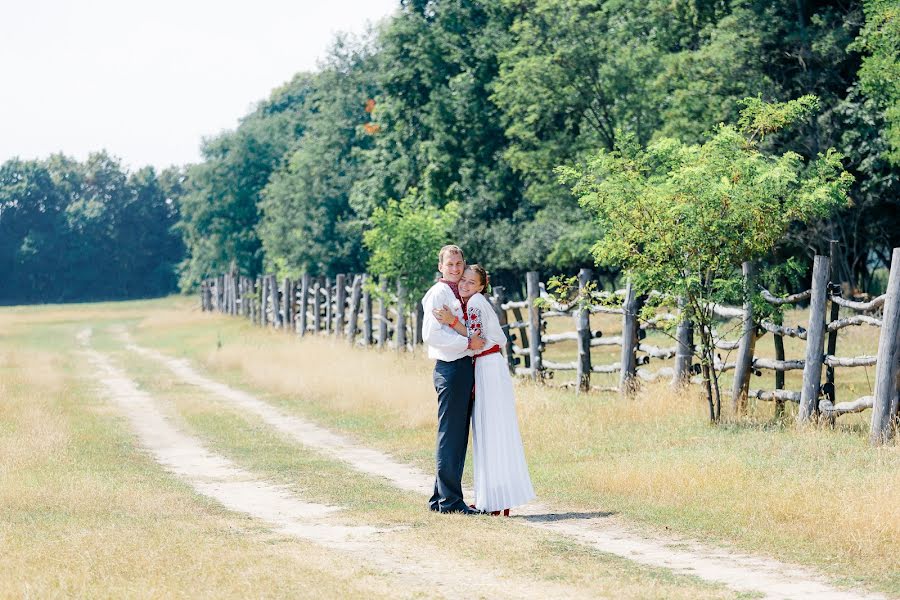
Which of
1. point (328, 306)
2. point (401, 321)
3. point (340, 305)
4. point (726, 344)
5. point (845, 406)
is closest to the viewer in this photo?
point (845, 406)

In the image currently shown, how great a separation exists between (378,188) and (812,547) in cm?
3764

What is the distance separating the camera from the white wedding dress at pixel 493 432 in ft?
31.4

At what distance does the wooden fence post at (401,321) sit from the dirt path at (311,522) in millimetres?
8821

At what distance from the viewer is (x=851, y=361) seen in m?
12.9

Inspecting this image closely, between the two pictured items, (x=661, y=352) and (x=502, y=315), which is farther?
(x=502, y=315)

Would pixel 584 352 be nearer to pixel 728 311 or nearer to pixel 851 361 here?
pixel 728 311

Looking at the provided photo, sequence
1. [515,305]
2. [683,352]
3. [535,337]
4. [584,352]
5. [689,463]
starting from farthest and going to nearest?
[515,305] → [535,337] → [584,352] → [683,352] → [689,463]

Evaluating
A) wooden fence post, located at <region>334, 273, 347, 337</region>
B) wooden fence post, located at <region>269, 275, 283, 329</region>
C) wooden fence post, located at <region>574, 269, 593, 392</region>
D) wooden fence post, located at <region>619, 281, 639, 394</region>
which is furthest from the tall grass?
Result: wooden fence post, located at <region>269, 275, 283, 329</region>

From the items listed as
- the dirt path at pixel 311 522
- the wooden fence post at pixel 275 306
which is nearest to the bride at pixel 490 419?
the dirt path at pixel 311 522

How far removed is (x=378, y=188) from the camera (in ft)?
148

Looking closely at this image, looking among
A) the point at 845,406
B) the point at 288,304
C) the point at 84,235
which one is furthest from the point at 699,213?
the point at 84,235

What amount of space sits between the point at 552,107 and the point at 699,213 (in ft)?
84.9

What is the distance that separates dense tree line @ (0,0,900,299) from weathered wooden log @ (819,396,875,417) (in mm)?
3703

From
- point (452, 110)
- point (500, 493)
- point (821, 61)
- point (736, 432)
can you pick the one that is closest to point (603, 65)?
point (452, 110)
